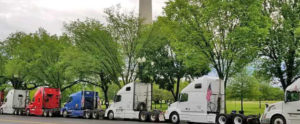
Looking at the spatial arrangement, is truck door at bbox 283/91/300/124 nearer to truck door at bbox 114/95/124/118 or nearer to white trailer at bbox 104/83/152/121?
white trailer at bbox 104/83/152/121

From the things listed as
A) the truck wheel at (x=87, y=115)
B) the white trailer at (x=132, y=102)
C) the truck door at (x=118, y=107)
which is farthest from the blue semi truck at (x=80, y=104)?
the white trailer at (x=132, y=102)

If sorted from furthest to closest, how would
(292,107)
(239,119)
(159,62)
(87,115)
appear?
(159,62) < (87,115) < (239,119) < (292,107)

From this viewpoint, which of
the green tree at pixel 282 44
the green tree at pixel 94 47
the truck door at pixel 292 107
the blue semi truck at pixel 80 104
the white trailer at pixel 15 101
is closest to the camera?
the truck door at pixel 292 107

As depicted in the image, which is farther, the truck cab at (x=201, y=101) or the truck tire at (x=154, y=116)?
the truck tire at (x=154, y=116)

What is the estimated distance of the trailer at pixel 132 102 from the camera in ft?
83.5

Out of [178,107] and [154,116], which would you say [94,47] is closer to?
[154,116]

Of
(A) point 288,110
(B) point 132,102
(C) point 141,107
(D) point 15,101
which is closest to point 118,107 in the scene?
(B) point 132,102

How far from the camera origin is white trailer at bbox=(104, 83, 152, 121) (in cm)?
2547

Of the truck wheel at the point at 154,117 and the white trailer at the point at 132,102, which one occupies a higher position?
the white trailer at the point at 132,102

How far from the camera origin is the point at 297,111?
1703 centimetres

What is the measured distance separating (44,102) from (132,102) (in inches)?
526

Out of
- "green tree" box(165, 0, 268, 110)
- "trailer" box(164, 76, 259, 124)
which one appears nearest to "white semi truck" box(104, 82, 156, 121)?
"trailer" box(164, 76, 259, 124)

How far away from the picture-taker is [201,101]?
20844 millimetres

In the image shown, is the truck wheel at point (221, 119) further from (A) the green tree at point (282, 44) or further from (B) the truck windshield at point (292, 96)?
(A) the green tree at point (282, 44)
